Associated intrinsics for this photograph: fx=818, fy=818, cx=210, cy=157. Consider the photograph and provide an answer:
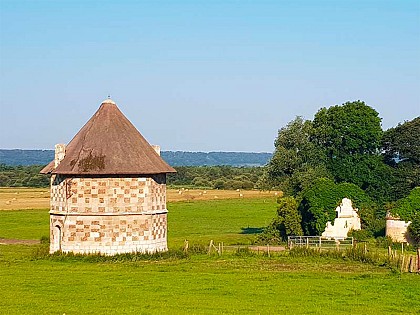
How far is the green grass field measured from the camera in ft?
92.5

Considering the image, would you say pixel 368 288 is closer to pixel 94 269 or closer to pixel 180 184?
pixel 94 269

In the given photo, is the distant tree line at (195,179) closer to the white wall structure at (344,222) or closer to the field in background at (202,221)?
the field in background at (202,221)

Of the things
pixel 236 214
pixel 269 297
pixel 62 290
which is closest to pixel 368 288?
pixel 269 297

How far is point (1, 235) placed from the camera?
6550 cm

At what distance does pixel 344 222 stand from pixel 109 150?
62.5ft

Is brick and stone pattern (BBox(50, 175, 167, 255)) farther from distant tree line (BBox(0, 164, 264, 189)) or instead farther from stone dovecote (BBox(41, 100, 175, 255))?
distant tree line (BBox(0, 164, 264, 189))

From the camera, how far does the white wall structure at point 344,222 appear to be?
187ft

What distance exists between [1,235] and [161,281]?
34.0 metres

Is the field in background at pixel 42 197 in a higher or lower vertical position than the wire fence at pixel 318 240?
higher

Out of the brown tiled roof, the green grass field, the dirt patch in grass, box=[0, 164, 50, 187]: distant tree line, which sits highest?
the brown tiled roof

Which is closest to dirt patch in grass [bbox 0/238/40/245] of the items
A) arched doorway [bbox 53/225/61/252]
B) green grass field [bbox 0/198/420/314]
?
green grass field [bbox 0/198/420/314]

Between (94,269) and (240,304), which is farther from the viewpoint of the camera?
(94,269)

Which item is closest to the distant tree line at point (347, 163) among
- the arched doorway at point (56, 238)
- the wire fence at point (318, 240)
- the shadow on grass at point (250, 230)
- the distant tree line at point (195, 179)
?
the wire fence at point (318, 240)

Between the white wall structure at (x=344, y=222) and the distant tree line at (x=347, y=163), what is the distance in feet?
2.19
